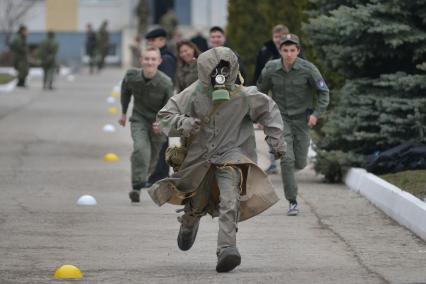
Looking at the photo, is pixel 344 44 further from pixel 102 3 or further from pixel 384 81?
pixel 102 3

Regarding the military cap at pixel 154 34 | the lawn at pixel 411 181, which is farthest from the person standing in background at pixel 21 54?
the lawn at pixel 411 181

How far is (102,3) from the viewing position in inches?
2333

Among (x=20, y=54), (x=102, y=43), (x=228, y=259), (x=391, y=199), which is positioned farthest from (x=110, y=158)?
(x=102, y=43)

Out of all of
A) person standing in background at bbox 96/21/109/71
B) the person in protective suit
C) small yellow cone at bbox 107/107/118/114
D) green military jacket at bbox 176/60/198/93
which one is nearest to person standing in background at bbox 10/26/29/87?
small yellow cone at bbox 107/107/118/114

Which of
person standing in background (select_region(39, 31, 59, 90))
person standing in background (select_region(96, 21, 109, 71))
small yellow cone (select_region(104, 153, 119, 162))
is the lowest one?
person standing in background (select_region(96, 21, 109, 71))

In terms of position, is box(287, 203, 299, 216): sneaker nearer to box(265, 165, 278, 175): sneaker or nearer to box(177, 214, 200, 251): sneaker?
box(177, 214, 200, 251): sneaker

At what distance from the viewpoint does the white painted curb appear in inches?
455

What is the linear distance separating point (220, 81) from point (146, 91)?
180 inches

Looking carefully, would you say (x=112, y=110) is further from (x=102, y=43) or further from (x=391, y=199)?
(x=102, y=43)

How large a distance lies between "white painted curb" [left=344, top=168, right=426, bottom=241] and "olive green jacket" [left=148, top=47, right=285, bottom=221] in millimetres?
2169

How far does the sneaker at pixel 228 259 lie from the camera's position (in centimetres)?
931

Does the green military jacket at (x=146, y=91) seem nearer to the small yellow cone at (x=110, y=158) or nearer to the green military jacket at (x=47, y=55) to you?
the small yellow cone at (x=110, y=158)

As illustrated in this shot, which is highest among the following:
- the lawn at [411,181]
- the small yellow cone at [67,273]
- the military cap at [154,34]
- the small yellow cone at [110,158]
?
the military cap at [154,34]

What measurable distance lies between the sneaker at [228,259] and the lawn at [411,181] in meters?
3.53
